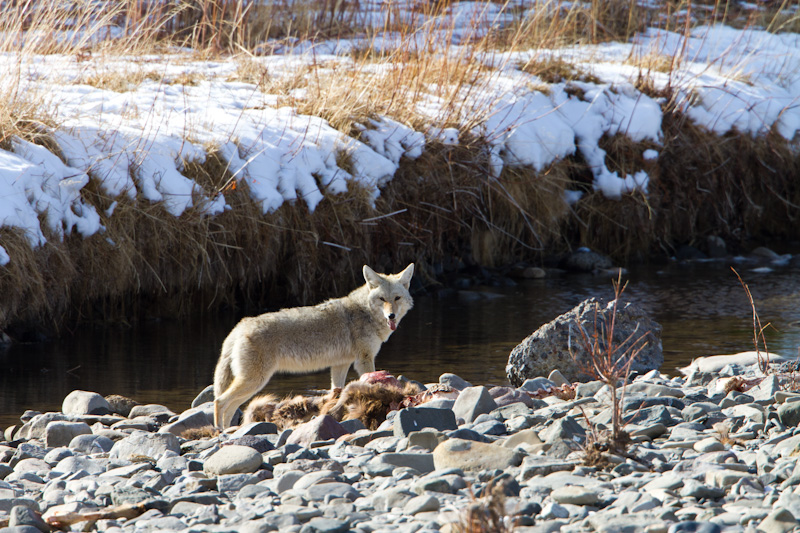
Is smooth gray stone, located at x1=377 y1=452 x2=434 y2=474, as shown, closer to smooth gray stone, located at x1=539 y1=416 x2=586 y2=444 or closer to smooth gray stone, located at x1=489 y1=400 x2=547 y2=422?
smooth gray stone, located at x1=539 y1=416 x2=586 y2=444

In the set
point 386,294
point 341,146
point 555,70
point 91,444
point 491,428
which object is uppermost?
point 555,70

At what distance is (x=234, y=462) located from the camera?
3797 millimetres

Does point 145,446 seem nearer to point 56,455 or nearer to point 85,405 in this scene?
point 56,455

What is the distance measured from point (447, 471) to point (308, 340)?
275 cm

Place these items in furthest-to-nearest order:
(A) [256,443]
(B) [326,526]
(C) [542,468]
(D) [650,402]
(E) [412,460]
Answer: (D) [650,402] < (A) [256,443] < (E) [412,460] < (C) [542,468] < (B) [326,526]

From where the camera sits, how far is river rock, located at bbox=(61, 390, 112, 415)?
5.66 meters

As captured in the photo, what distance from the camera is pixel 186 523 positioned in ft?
10.3

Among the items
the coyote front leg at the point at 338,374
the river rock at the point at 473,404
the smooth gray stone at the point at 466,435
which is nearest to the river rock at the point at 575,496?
the smooth gray stone at the point at 466,435

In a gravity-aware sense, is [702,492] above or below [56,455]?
above

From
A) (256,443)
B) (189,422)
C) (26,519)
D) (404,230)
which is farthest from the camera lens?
(404,230)

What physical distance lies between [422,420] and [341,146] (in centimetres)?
579

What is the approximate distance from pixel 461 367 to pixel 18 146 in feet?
15.3

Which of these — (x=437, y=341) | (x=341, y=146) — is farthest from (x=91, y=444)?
(x=341, y=146)

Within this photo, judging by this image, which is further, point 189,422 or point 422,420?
point 189,422
